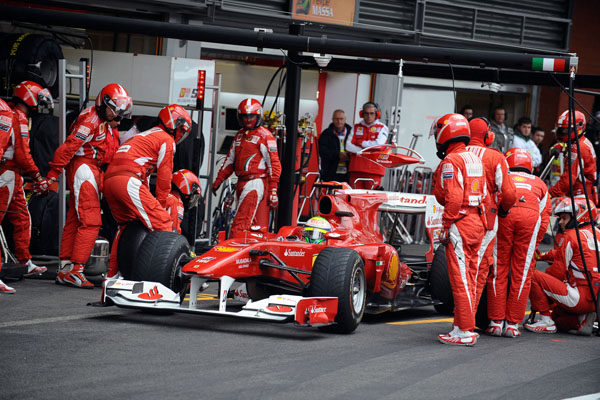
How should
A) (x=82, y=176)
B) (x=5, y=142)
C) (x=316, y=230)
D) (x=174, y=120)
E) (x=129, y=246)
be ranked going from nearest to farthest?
1. (x=316, y=230)
2. (x=129, y=246)
3. (x=174, y=120)
4. (x=5, y=142)
5. (x=82, y=176)

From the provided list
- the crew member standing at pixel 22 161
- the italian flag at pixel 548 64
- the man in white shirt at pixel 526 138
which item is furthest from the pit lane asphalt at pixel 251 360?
the man in white shirt at pixel 526 138

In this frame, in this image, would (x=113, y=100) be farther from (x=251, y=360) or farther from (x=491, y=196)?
(x=251, y=360)

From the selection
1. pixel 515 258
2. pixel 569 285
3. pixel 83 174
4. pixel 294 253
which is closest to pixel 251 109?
pixel 83 174

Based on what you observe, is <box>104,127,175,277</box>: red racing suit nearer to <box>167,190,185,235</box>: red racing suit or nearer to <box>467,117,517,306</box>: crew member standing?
<box>167,190,185,235</box>: red racing suit

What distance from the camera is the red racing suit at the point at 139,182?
9391 millimetres

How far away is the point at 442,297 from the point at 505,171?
1.84 metres

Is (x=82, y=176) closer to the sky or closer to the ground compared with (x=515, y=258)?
closer to the sky

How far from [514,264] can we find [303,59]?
4031mm

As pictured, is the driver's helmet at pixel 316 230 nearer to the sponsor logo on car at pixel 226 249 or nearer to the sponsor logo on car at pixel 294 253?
the sponsor logo on car at pixel 294 253

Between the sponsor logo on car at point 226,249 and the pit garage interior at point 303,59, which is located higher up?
the pit garage interior at point 303,59

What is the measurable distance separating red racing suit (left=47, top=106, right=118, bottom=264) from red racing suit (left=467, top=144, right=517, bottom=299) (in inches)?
167

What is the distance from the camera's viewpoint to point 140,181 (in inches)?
375

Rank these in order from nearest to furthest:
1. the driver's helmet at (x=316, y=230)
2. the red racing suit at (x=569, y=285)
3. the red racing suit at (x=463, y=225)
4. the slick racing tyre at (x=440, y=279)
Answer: the red racing suit at (x=463, y=225)
the driver's helmet at (x=316, y=230)
the red racing suit at (x=569, y=285)
the slick racing tyre at (x=440, y=279)

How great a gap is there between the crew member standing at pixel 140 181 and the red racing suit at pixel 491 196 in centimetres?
316
